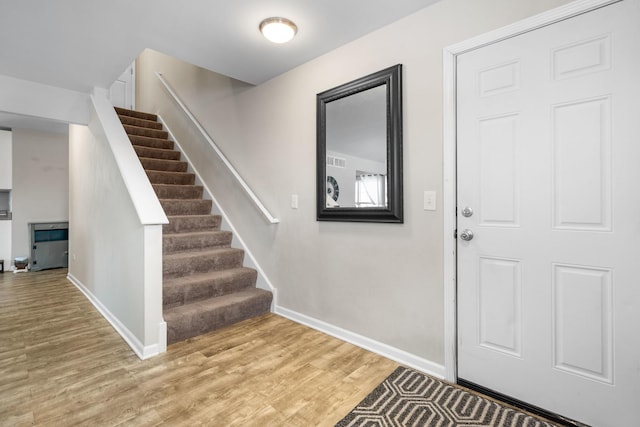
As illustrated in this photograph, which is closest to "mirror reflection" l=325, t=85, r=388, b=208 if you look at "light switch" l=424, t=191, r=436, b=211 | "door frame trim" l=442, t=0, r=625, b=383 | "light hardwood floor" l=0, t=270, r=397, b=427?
"light switch" l=424, t=191, r=436, b=211

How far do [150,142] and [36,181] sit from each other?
2.27 metres

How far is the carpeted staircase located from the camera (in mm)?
2463

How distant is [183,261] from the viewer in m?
2.80

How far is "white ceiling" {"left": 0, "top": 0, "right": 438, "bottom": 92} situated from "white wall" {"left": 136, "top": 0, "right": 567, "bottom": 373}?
0.60ft

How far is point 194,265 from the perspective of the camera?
288 centimetres

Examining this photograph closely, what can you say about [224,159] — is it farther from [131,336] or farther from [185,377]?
[185,377]

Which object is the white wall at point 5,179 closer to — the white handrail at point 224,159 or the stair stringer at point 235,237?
the white handrail at point 224,159

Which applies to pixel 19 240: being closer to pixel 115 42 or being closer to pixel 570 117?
pixel 115 42

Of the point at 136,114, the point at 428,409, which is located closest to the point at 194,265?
the point at 428,409

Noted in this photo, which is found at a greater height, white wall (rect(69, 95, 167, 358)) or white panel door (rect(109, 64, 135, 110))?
white panel door (rect(109, 64, 135, 110))

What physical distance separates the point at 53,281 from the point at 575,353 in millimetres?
5438

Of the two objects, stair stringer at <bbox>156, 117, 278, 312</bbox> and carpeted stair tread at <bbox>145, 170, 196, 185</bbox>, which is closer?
stair stringer at <bbox>156, 117, 278, 312</bbox>

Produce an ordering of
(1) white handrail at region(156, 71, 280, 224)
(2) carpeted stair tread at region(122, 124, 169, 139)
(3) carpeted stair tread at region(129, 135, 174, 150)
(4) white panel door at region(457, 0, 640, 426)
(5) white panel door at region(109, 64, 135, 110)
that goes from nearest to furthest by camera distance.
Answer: (4) white panel door at region(457, 0, 640, 426)
(1) white handrail at region(156, 71, 280, 224)
(3) carpeted stair tread at region(129, 135, 174, 150)
(2) carpeted stair tread at region(122, 124, 169, 139)
(5) white panel door at region(109, 64, 135, 110)

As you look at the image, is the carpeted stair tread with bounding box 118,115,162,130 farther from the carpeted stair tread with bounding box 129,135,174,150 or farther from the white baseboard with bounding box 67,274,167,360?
the white baseboard with bounding box 67,274,167,360
